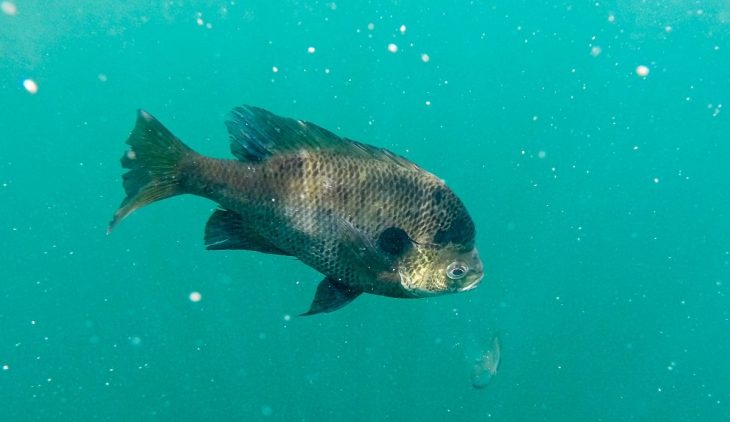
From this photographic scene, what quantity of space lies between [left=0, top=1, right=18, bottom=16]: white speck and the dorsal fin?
30.0 metres

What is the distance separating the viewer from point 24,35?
2783cm

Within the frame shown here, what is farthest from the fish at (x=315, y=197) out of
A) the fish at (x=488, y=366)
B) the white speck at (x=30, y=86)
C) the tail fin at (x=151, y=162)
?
the white speck at (x=30, y=86)

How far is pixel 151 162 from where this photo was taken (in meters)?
2.58

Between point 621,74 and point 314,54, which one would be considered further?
point 621,74

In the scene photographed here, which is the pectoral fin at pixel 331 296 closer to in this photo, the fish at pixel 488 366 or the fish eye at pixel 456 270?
the fish eye at pixel 456 270

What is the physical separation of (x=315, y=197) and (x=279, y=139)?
0.36 metres

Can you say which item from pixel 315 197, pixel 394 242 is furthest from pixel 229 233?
pixel 394 242

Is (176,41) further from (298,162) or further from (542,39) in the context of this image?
(298,162)

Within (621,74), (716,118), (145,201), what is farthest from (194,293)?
(716,118)

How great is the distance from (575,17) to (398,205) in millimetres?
44704

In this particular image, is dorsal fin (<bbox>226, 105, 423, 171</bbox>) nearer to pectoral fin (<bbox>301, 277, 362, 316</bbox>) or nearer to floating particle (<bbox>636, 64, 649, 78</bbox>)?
pectoral fin (<bbox>301, 277, 362, 316</bbox>)

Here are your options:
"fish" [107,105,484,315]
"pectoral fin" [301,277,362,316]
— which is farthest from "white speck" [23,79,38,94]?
"pectoral fin" [301,277,362,316]

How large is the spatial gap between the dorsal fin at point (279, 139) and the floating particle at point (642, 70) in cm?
5096

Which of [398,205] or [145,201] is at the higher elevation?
[398,205]
